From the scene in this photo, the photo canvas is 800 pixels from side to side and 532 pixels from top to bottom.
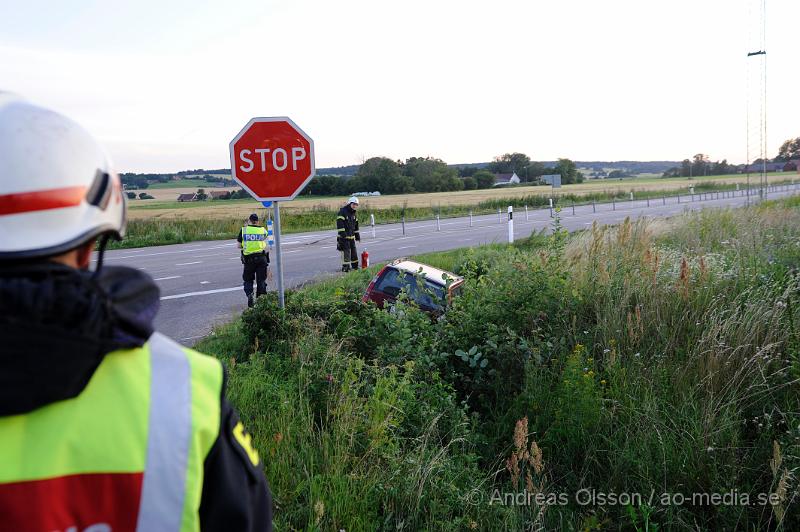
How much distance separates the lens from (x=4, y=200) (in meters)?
1.13

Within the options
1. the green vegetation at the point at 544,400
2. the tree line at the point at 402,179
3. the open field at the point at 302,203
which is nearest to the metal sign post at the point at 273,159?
the green vegetation at the point at 544,400

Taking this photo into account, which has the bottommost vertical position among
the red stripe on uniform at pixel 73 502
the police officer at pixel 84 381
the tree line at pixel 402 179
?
the red stripe on uniform at pixel 73 502

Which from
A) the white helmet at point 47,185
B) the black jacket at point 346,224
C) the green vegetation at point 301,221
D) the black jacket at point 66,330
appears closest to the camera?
the black jacket at point 66,330

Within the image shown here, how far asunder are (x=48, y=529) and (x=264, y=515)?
16.9 inches

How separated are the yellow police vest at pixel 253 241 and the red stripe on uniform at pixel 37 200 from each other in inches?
400

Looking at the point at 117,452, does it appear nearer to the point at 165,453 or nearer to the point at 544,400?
the point at 165,453

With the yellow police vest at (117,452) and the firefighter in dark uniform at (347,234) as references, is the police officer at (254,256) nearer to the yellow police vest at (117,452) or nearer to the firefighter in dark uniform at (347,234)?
the firefighter in dark uniform at (347,234)

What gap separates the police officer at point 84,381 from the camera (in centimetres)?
104

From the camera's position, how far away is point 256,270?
1131 cm

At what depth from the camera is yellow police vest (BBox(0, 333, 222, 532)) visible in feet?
3.48

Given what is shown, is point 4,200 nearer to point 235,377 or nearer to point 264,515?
point 264,515

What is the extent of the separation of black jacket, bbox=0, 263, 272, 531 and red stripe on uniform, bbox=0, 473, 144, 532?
0.14 meters

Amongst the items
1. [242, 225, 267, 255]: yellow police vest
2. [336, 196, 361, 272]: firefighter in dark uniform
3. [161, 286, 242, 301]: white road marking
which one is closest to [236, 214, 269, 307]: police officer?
[242, 225, 267, 255]: yellow police vest

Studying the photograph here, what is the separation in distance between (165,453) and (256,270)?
1043cm
